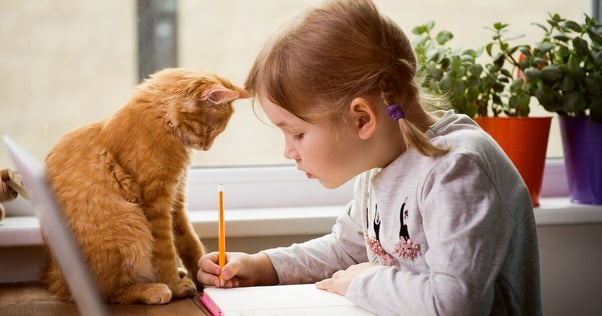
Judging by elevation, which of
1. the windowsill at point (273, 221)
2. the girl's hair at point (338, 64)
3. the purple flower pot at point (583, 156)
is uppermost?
the girl's hair at point (338, 64)

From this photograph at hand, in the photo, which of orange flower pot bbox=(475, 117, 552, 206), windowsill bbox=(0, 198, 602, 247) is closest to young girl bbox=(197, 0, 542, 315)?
windowsill bbox=(0, 198, 602, 247)

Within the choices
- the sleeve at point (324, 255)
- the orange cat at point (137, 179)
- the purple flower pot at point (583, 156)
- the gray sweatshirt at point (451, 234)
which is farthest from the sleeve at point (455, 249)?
the purple flower pot at point (583, 156)

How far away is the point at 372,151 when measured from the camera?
1099 mm

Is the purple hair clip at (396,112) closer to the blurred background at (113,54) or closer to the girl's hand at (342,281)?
the girl's hand at (342,281)

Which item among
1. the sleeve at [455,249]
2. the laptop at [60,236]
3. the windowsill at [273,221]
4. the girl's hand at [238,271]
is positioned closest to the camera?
the laptop at [60,236]

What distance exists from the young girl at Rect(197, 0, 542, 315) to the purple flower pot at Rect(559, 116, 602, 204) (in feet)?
1.98

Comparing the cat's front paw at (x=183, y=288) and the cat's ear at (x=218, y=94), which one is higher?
the cat's ear at (x=218, y=94)

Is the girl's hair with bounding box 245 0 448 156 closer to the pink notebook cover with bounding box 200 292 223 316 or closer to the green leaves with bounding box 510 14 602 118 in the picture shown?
the pink notebook cover with bounding box 200 292 223 316

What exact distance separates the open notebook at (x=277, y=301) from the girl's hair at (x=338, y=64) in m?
0.24

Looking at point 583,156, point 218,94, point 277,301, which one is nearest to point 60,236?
point 277,301

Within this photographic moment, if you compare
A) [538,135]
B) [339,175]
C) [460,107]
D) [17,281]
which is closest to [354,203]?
[339,175]

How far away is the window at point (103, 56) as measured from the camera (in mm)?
1544

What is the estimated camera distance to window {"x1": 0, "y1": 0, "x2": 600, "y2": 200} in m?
1.54

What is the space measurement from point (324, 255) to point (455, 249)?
13.6 inches
